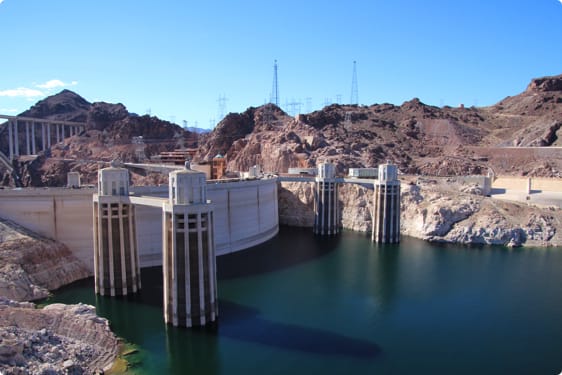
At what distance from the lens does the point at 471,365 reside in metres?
23.5

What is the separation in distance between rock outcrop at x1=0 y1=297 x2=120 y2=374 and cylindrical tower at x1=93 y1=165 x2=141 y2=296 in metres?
5.80

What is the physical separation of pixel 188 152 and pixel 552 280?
71.6 meters

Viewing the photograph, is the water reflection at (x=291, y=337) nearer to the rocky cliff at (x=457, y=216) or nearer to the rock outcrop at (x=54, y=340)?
the rock outcrop at (x=54, y=340)

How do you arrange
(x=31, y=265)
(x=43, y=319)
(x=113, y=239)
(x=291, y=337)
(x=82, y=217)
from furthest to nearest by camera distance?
(x=82, y=217), (x=31, y=265), (x=113, y=239), (x=291, y=337), (x=43, y=319)

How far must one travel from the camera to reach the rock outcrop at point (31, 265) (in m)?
30.6

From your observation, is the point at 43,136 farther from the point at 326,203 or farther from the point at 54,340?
the point at 54,340

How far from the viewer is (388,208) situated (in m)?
51.1


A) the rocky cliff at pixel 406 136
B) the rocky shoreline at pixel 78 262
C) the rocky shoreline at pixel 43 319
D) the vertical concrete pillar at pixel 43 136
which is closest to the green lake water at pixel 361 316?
the rocky shoreline at pixel 43 319

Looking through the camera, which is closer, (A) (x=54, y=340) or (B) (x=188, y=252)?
(A) (x=54, y=340)

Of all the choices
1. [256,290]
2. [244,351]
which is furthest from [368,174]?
[244,351]

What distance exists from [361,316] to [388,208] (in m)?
23.0

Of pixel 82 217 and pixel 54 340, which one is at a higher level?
pixel 82 217

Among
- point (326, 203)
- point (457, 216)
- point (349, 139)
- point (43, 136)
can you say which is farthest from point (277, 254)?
point (43, 136)

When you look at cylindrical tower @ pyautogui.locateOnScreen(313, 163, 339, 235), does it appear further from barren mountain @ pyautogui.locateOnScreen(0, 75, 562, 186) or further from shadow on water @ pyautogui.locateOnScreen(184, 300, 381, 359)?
shadow on water @ pyautogui.locateOnScreen(184, 300, 381, 359)
